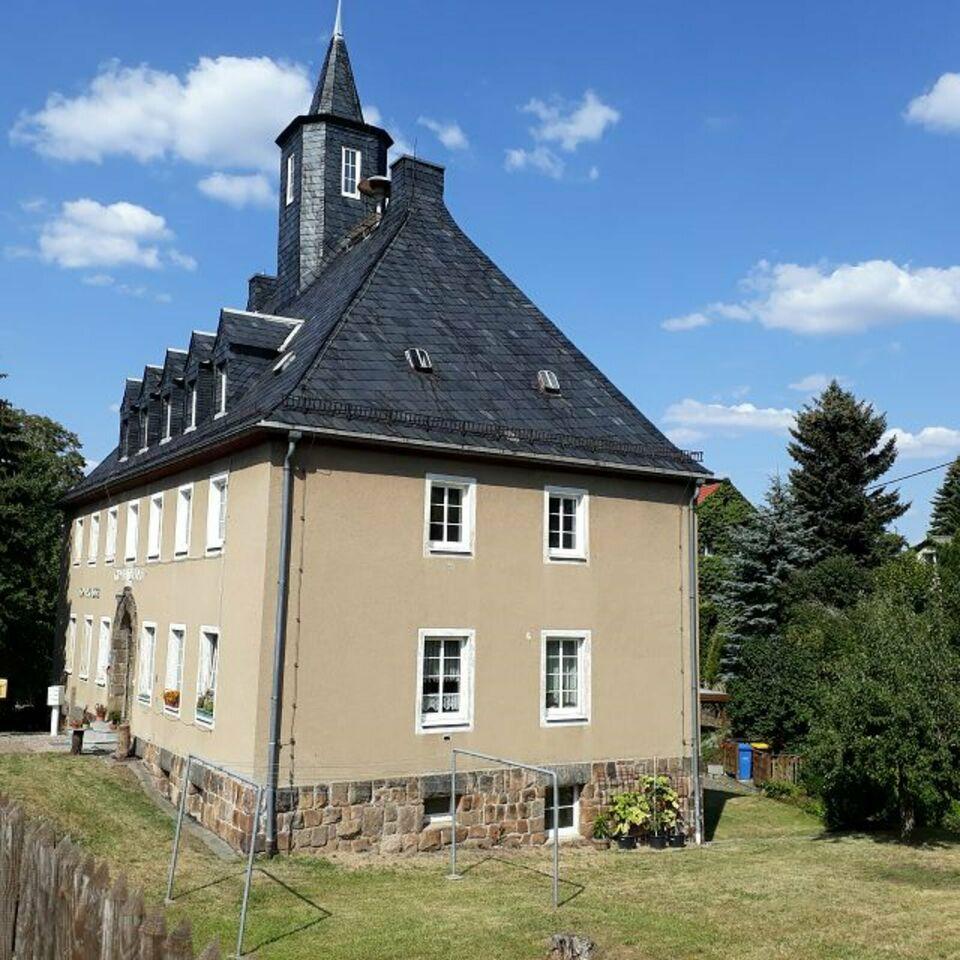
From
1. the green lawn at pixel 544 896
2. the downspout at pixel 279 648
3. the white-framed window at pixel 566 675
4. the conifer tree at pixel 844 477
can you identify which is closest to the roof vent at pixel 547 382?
the white-framed window at pixel 566 675

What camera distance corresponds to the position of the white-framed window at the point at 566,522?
1889 cm

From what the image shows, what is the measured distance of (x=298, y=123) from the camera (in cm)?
2775

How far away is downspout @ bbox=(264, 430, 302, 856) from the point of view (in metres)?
15.2

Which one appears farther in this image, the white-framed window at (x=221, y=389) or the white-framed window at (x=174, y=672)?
the white-framed window at (x=221, y=389)

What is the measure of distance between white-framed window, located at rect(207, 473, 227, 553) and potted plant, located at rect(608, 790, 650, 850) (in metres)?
8.98

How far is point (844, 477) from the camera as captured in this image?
136ft

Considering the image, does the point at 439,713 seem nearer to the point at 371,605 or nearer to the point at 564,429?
the point at 371,605

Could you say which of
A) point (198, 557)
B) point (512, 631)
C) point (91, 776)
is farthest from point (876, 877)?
point (91, 776)

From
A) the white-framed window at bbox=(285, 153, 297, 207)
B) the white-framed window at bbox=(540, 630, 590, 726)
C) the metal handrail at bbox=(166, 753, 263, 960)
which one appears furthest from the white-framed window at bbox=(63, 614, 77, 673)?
the white-framed window at bbox=(540, 630, 590, 726)

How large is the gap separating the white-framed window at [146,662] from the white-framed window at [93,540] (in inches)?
259

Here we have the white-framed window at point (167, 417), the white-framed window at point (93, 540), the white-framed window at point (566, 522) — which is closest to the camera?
the white-framed window at point (566, 522)

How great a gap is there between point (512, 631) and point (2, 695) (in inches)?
467

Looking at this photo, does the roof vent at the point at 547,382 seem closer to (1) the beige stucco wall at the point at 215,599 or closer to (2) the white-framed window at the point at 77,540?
(1) the beige stucco wall at the point at 215,599

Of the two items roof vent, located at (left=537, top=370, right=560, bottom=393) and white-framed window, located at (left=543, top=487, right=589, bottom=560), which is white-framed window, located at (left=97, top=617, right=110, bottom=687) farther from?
roof vent, located at (left=537, top=370, right=560, bottom=393)
